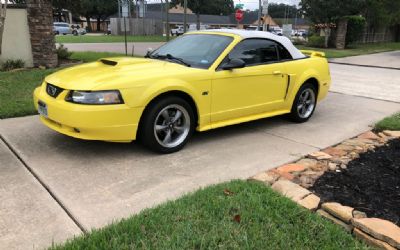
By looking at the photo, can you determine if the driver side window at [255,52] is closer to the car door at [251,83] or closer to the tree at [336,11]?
the car door at [251,83]

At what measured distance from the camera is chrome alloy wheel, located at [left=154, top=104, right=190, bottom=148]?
15.1ft

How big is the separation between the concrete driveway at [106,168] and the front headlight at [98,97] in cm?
67

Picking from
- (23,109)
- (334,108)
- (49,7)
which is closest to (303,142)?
(334,108)

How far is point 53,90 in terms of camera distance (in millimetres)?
4496

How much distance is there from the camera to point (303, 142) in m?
5.34

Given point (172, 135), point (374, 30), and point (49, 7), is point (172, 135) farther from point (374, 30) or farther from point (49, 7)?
point (374, 30)

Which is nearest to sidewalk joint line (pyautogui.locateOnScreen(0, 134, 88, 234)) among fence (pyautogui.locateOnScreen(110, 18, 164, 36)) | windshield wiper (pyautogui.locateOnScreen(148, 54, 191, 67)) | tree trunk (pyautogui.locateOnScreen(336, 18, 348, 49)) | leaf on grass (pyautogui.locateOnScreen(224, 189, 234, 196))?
leaf on grass (pyautogui.locateOnScreen(224, 189, 234, 196))

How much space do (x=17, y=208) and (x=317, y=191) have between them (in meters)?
2.68

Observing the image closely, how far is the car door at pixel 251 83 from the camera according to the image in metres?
5.01

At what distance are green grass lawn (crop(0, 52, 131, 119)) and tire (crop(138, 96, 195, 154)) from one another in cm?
272

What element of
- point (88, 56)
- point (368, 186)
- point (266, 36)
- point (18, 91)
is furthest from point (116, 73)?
point (88, 56)

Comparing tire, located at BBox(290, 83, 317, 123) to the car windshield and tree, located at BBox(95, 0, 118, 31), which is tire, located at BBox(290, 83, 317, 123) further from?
tree, located at BBox(95, 0, 118, 31)

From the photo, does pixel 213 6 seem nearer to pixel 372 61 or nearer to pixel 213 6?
pixel 213 6

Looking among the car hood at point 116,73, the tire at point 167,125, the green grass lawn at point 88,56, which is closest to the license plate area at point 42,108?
the car hood at point 116,73
